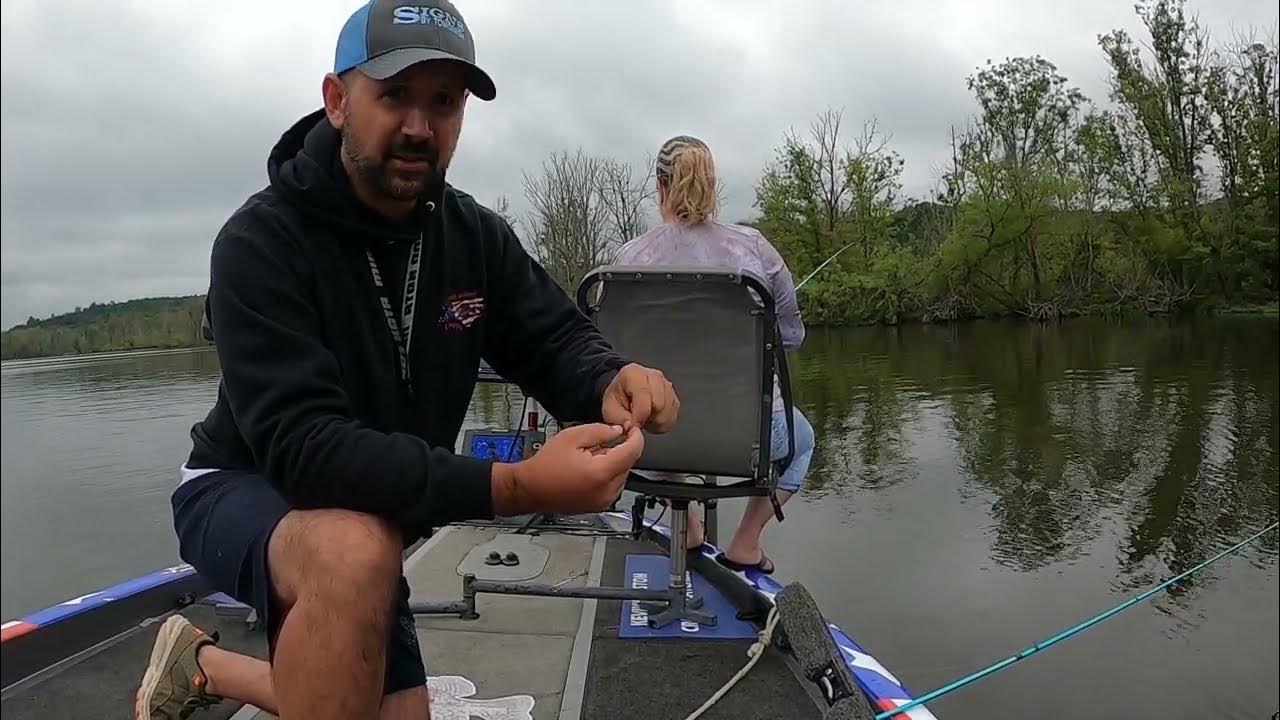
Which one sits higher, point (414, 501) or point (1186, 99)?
point (1186, 99)

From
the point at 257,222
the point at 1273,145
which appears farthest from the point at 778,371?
the point at 1273,145

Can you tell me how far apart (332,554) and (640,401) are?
599 mm

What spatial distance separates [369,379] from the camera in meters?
1.66

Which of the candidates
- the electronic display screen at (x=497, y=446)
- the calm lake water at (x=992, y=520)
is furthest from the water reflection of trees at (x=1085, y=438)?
the electronic display screen at (x=497, y=446)

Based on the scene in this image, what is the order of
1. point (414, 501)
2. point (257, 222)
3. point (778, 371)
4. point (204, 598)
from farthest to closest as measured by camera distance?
point (204, 598) → point (778, 371) → point (257, 222) → point (414, 501)

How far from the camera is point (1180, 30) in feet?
86.2

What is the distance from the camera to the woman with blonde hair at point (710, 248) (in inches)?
139

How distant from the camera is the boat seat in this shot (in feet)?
9.45

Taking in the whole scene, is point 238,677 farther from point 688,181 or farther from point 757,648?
point 688,181

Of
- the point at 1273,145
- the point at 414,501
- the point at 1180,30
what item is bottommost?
the point at 414,501

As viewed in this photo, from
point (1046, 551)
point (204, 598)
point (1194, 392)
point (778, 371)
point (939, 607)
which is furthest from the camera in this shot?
point (1194, 392)


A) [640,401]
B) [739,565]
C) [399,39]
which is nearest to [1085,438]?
[739,565]

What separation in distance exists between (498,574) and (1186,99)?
29948 mm

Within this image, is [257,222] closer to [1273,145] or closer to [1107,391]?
[1107,391]
